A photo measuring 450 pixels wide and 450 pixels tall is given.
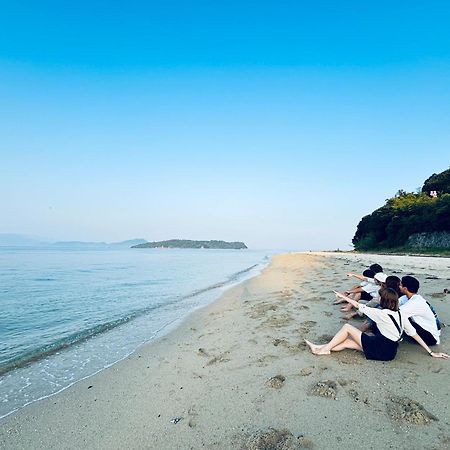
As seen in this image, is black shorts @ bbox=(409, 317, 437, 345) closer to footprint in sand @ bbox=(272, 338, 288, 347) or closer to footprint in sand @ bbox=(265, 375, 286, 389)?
footprint in sand @ bbox=(272, 338, 288, 347)

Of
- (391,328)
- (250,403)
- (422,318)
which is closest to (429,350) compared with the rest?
(422,318)

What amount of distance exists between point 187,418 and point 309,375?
1.99 m

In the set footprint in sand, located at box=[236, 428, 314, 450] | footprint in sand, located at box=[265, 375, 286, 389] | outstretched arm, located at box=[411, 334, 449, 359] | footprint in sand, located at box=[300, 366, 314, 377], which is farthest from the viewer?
outstretched arm, located at box=[411, 334, 449, 359]

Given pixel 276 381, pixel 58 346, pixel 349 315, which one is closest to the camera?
pixel 276 381

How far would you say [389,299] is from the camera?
5.12 metres

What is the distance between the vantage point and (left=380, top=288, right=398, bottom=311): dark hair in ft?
16.7

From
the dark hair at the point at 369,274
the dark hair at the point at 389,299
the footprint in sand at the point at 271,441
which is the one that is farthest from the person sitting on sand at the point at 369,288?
the footprint in sand at the point at 271,441

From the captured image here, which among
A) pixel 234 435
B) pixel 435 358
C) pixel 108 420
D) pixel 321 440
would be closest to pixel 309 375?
pixel 321 440

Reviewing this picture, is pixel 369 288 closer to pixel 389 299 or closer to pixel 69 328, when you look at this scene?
pixel 389 299

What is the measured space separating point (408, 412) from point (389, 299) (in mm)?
1989

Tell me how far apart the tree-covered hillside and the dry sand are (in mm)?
42682

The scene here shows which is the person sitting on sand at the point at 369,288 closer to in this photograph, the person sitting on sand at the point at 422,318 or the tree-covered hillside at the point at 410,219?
the person sitting on sand at the point at 422,318

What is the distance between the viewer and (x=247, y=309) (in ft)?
32.8

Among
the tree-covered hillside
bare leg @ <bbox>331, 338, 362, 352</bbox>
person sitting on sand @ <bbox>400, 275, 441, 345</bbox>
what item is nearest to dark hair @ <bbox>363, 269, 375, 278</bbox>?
person sitting on sand @ <bbox>400, 275, 441, 345</bbox>
